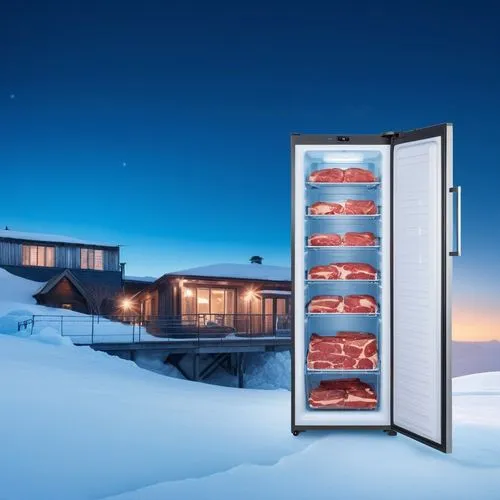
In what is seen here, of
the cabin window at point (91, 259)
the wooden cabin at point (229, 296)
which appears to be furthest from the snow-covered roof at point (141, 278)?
the wooden cabin at point (229, 296)

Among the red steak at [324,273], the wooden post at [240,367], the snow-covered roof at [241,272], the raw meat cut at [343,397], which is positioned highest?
the red steak at [324,273]

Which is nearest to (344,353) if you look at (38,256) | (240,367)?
(240,367)

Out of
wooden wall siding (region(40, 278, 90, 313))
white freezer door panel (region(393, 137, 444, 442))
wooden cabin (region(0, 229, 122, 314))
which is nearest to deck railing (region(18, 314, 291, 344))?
wooden wall siding (region(40, 278, 90, 313))

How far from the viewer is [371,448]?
14.4ft

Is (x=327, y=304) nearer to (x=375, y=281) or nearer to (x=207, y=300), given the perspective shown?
(x=375, y=281)

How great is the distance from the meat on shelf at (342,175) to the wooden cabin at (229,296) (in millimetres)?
16667

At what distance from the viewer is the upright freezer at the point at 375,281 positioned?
436 cm

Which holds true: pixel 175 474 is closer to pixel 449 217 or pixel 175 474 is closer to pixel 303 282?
pixel 303 282

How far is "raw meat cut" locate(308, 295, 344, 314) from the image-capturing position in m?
5.12

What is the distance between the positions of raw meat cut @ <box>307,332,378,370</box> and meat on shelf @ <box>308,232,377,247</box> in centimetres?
85

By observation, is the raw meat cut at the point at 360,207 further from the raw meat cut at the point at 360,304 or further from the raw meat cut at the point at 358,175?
the raw meat cut at the point at 360,304

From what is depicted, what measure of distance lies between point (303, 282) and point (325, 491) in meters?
1.74

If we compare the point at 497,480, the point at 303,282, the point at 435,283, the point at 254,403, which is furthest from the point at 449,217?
the point at 254,403

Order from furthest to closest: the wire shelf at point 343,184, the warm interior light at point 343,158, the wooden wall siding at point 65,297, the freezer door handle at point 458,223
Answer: the wooden wall siding at point 65,297 → the warm interior light at point 343,158 → the wire shelf at point 343,184 → the freezer door handle at point 458,223
